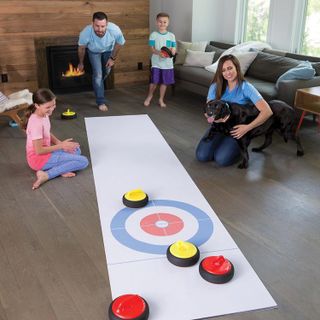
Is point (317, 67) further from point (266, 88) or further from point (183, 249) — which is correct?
point (183, 249)

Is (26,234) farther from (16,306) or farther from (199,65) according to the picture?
(199,65)

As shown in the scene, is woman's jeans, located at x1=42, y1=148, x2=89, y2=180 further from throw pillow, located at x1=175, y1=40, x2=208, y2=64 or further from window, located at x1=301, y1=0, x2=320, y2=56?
window, located at x1=301, y1=0, x2=320, y2=56

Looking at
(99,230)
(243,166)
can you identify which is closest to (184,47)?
(243,166)

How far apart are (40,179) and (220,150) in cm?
144

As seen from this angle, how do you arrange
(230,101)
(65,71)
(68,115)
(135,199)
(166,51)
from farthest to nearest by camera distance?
(65,71)
(166,51)
(68,115)
(230,101)
(135,199)

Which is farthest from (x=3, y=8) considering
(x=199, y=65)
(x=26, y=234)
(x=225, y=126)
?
(x=26, y=234)

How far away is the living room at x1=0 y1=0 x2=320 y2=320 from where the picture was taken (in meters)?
2.00

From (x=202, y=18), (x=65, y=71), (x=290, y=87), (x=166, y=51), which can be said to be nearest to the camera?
(x=290, y=87)

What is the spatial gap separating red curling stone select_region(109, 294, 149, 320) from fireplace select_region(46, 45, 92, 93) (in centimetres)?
446

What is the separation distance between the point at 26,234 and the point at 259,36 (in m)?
4.44

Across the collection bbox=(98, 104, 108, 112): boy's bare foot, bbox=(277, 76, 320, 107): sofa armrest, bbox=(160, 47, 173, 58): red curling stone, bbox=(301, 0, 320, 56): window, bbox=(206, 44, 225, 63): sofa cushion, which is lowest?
bbox=(98, 104, 108, 112): boy's bare foot

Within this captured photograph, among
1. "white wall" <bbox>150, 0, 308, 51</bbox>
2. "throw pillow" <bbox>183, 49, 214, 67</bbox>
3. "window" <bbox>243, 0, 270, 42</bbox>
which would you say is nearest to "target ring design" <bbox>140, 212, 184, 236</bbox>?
"throw pillow" <bbox>183, 49, 214, 67</bbox>

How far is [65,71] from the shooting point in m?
5.82

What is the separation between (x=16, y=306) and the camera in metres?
1.90
